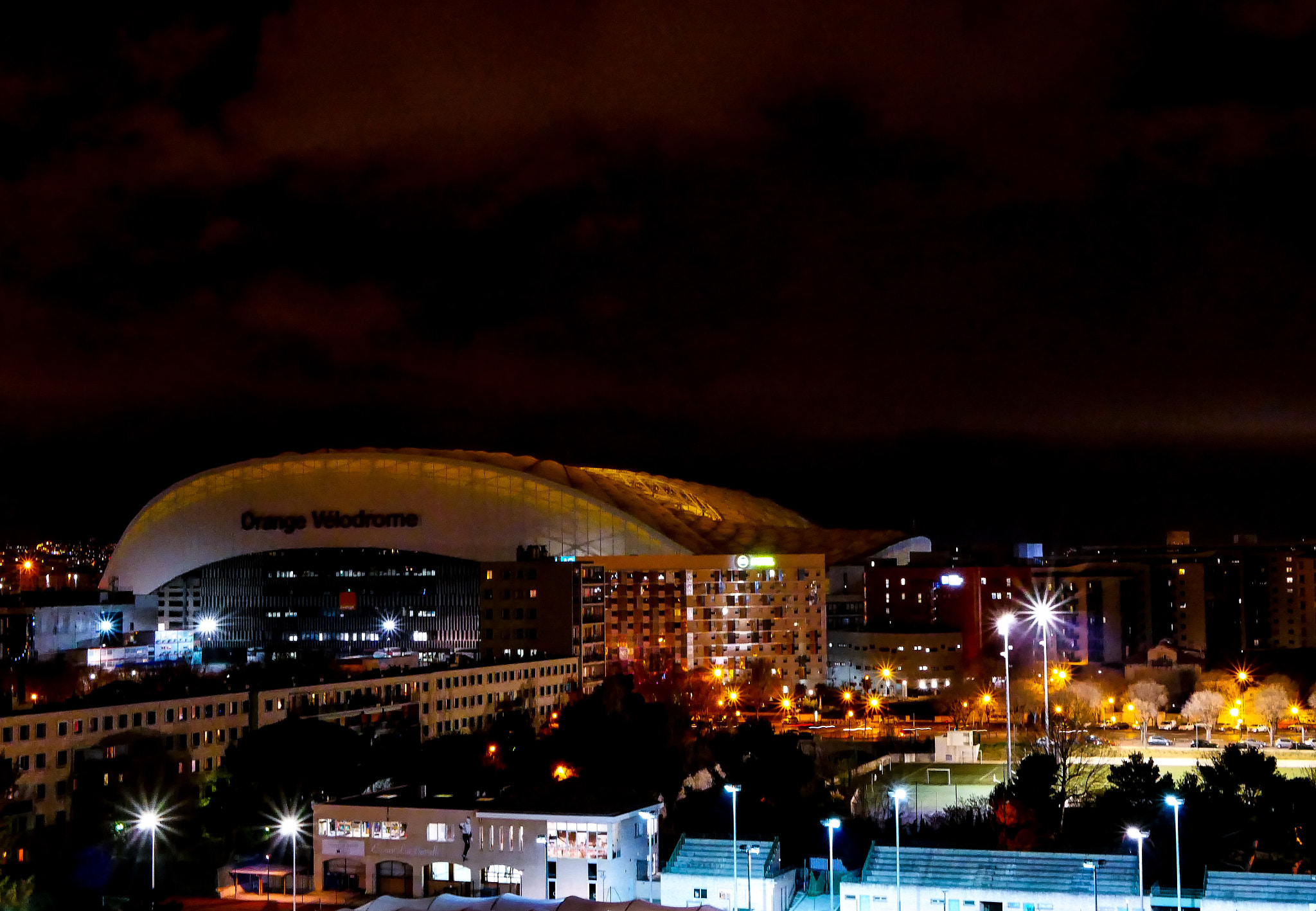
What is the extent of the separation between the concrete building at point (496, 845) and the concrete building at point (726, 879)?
113cm

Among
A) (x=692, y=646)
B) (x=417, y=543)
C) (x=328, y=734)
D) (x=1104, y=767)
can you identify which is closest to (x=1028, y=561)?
(x=692, y=646)

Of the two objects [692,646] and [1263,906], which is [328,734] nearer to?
[1263,906]

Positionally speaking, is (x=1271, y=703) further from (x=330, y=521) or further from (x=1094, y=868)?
(x=330, y=521)

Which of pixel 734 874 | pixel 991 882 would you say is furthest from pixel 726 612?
pixel 991 882

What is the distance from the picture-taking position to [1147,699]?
50281 mm

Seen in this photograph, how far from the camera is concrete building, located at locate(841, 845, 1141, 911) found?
22.4 meters

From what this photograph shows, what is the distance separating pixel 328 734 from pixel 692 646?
28.3 metres

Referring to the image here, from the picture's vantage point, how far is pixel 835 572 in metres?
71.7

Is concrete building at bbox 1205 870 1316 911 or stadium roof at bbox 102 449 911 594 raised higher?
stadium roof at bbox 102 449 911 594

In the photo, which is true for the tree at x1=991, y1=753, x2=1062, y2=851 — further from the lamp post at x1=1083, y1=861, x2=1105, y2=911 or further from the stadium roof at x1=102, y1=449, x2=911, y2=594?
the stadium roof at x1=102, y1=449, x2=911, y2=594

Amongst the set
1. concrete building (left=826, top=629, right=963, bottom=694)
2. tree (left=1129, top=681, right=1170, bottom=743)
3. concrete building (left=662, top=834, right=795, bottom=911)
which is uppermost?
concrete building (left=826, top=629, right=963, bottom=694)

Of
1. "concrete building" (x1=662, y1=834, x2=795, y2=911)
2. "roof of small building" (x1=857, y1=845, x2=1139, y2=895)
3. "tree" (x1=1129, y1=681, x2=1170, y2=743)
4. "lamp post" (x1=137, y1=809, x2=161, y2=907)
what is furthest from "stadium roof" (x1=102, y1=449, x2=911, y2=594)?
"roof of small building" (x1=857, y1=845, x2=1139, y2=895)

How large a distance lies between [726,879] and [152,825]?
9.80m

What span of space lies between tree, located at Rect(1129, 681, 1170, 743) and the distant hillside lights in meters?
28.4
